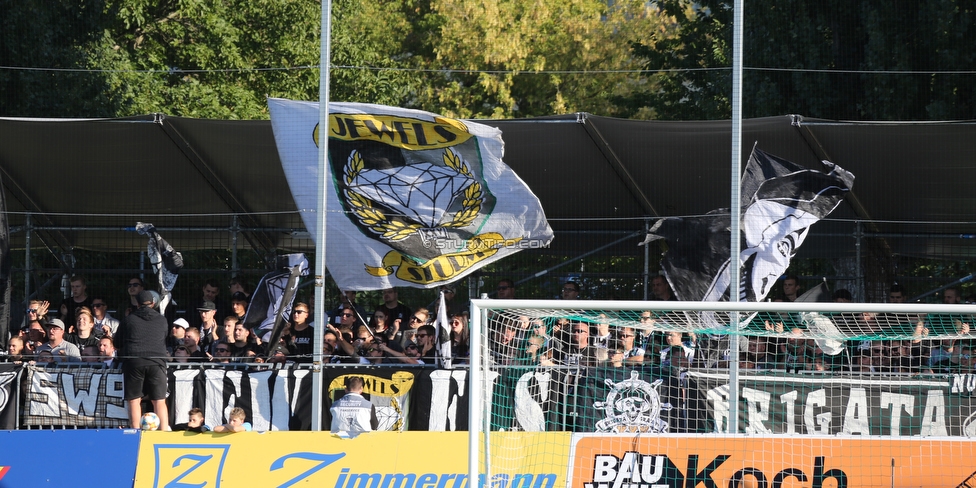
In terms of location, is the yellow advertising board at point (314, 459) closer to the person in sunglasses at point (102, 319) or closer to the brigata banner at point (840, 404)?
the brigata banner at point (840, 404)

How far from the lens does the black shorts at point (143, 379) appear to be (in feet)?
32.8

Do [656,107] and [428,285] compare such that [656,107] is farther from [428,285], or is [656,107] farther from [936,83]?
[428,285]

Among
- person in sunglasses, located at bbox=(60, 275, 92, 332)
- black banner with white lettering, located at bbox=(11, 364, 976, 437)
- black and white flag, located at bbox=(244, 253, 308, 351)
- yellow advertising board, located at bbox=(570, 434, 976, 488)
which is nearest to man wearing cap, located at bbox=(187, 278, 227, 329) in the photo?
black and white flag, located at bbox=(244, 253, 308, 351)

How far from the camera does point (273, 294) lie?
1120 cm

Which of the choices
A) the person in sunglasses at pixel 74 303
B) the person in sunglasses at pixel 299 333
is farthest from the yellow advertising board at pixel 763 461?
the person in sunglasses at pixel 74 303

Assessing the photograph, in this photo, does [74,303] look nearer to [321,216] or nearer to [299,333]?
[299,333]

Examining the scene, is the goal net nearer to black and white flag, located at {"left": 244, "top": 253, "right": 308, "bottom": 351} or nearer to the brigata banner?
the brigata banner

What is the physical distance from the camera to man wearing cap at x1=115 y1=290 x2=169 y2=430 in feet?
32.8

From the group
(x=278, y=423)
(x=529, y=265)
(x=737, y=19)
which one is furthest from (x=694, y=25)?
(x=278, y=423)

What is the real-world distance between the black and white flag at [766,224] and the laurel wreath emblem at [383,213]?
214 cm

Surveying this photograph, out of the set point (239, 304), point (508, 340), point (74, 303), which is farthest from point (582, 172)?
point (74, 303)

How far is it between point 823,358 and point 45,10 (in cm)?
1524

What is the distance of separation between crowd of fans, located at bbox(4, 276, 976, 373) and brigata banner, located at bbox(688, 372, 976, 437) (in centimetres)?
16

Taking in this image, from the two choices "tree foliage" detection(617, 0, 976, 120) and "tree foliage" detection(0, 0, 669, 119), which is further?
"tree foliage" detection(0, 0, 669, 119)
